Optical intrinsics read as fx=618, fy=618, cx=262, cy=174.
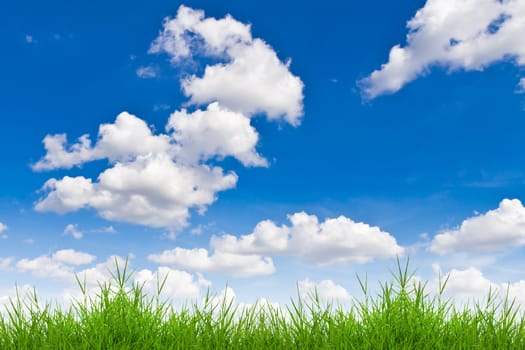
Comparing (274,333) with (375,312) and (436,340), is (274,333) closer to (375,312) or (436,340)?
(375,312)

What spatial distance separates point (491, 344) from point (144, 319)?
311 centimetres

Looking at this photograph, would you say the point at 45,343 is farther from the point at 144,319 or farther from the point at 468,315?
the point at 468,315

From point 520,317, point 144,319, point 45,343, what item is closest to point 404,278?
point 520,317

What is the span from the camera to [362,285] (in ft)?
18.7

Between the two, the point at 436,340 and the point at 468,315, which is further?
the point at 468,315

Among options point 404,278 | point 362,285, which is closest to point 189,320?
point 362,285

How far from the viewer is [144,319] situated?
17.9 ft

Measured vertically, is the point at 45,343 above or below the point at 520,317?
below

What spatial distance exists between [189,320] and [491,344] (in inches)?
107

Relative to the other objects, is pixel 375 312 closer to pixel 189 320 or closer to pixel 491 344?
pixel 491 344

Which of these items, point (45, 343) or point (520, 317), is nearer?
point (45, 343)

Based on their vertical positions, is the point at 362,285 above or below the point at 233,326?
above

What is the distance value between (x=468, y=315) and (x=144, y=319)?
118 inches

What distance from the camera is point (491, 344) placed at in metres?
5.55
